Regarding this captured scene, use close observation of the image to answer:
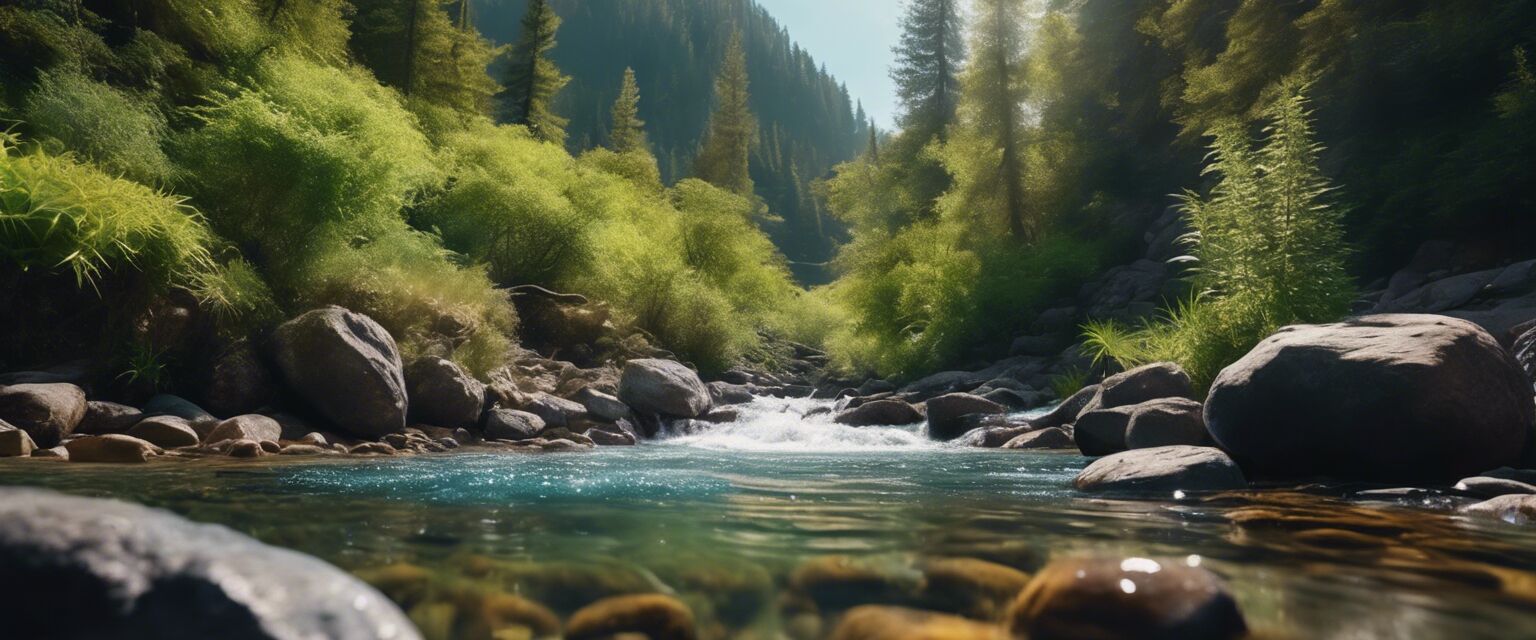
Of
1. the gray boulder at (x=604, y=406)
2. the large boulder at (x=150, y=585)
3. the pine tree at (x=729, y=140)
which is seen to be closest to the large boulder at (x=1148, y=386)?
the gray boulder at (x=604, y=406)

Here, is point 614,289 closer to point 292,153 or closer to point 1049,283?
point 292,153

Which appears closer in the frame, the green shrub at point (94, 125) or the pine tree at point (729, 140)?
the green shrub at point (94, 125)

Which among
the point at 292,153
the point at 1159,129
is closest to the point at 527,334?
the point at 292,153

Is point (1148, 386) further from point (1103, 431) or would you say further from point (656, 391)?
point (656, 391)

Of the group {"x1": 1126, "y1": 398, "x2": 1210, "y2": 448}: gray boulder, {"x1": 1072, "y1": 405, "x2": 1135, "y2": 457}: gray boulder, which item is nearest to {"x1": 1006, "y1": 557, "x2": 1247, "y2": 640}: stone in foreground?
{"x1": 1126, "y1": 398, "x2": 1210, "y2": 448}: gray boulder

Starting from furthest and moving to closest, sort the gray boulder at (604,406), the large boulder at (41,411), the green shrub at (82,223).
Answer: the gray boulder at (604,406) → the green shrub at (82,223) → the large boulder at (41,411)

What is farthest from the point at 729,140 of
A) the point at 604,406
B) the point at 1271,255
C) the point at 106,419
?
the point at 106,419

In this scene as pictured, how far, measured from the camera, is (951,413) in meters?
11.7

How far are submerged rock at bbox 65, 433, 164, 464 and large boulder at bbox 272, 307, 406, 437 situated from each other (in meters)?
2.63

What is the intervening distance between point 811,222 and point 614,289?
85.9 metres

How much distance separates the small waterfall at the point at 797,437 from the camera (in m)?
10.5

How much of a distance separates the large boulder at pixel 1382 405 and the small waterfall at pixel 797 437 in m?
5.17

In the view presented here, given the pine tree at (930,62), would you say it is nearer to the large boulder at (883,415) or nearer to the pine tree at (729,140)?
the pine tree at (729,140)

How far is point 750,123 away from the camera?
180 feet
